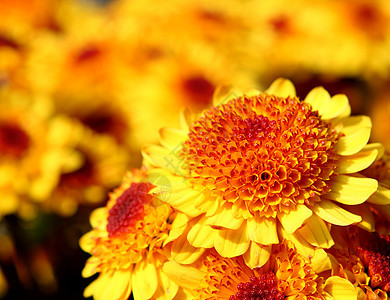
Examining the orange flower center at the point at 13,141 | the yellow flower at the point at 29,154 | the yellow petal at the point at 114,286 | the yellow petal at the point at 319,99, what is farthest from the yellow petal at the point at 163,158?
the orange flower center at the point at 13,141

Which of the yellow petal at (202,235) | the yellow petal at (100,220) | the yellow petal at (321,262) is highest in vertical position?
the yellow petal at (202,235)

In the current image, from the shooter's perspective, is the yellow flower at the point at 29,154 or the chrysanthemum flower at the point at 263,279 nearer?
the chrysanthemum flower at the point at 263,279

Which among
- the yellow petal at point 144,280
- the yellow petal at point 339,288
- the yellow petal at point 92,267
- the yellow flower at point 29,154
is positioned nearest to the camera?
the yellow petal at point 339,288

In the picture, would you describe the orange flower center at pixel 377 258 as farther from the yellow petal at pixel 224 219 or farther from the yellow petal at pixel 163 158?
the yellow petal at pixel 163 158

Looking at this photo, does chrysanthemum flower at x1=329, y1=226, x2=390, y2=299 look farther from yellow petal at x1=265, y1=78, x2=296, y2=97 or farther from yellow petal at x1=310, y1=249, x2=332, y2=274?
yellow petal at x1=265, y1=78, x2=296, y2=97

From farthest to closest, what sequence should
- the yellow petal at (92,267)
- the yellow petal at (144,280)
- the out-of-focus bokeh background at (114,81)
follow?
1. the out-of-focus bokeh background at (114,81)
2. the yellow petal at (92,267)
3. the yellow petal at (144,280)

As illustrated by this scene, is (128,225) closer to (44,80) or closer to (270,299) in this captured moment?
(270,299)

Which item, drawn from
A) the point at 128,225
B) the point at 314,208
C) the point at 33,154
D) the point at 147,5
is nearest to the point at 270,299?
the point at 314,208

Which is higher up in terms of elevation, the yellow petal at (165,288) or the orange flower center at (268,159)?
the orange flower center at (268,159)
